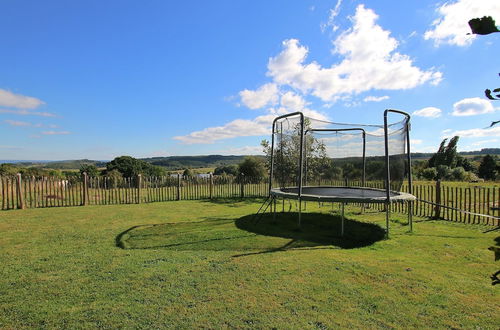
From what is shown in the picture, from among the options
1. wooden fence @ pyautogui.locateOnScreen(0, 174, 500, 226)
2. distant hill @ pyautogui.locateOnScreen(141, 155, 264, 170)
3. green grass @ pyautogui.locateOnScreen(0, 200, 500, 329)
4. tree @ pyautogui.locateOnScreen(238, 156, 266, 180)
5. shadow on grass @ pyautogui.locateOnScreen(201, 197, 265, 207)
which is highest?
distant hill @ pyautogui.locateOnScreen(141, 155, 264, 170)

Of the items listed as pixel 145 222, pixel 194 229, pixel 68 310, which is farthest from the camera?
pixel 145 222

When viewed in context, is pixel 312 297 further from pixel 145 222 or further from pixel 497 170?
pixel 145 222

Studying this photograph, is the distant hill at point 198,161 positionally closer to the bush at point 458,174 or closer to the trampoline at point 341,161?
the bush at point 458,174

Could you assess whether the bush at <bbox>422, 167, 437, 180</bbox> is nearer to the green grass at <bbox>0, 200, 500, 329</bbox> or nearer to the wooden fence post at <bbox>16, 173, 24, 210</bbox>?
the green grass at <bbox>0, 200, 500, 329</bbox>

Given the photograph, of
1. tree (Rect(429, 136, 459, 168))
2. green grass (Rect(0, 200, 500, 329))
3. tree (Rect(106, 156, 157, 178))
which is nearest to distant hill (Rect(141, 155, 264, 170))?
tree (Rect(106, 156, 157, 178))

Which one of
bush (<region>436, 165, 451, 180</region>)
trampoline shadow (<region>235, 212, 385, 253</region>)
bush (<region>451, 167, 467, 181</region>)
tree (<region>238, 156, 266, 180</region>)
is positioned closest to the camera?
trampoline shadow (<region>235, 212, 385, 253</region>)

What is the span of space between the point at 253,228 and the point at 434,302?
389 cm

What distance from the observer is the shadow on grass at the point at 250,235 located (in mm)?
5004

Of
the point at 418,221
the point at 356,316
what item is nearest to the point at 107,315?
the point at 356,316

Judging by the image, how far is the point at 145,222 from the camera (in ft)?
23.7

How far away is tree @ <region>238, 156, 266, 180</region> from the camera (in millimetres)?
23656

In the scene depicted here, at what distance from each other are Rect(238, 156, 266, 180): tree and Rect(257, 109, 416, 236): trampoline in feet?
39.0

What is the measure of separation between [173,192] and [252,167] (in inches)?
469

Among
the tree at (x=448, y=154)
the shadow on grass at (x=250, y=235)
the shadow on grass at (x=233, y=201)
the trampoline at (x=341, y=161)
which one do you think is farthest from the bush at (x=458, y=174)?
A: the shadow on grass at (x=250, y=235)
